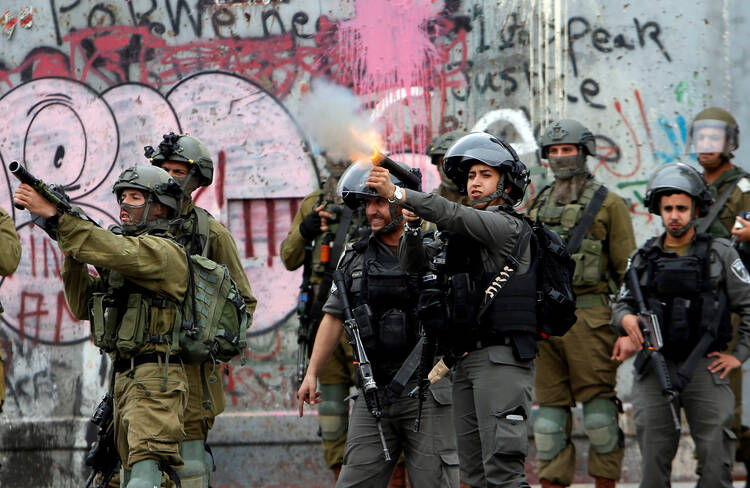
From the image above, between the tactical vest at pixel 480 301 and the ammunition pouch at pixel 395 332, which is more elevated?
the tactical vest at pixel 480 301

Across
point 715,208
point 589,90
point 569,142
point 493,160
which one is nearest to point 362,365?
point 493,160

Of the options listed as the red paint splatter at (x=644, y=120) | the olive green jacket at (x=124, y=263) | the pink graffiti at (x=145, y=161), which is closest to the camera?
the olive green jacket at (x=124, y=263)

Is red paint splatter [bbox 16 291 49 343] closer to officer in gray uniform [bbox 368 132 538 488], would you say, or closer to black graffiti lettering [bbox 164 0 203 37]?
black graffiti lettering [bbox 164 0 203 37]

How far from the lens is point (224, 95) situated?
915cm

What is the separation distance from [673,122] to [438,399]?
381 centimetres

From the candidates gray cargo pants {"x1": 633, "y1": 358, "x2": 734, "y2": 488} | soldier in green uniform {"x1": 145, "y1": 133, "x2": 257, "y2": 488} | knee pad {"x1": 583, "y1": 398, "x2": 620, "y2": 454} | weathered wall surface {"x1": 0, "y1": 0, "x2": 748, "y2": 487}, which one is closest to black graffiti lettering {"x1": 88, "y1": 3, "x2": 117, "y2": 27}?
weathered wall surface {"x1": 0, "y1": 0, "x2": 748, "y2": 487}

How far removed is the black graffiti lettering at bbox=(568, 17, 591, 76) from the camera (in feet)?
29.4

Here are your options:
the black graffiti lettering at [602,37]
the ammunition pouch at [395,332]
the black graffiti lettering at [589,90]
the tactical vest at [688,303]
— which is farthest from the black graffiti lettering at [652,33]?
the ammunition pouch at [395,332]

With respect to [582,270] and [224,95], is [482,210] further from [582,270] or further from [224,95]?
[224,95]

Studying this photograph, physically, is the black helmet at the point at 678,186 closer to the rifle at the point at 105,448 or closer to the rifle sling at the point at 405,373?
the rifle sling at the point at 405,373

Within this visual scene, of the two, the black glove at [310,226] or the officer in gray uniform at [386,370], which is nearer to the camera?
the officer in gray uniform at [386,370]

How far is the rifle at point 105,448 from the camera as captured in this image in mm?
6199

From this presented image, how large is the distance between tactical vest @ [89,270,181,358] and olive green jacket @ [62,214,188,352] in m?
0.01

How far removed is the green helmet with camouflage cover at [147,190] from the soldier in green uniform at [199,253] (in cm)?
42
